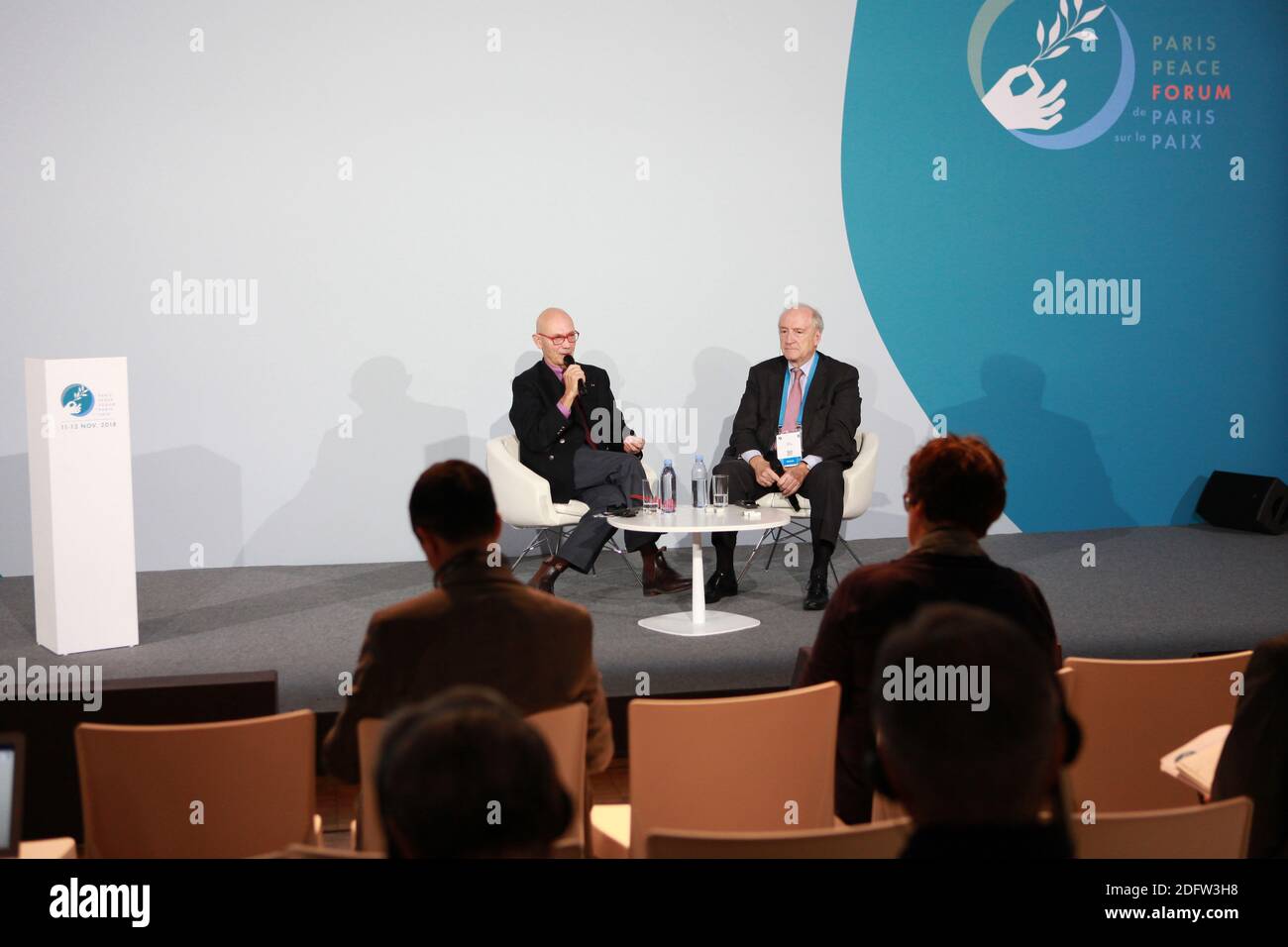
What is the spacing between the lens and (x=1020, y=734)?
135 centimetres

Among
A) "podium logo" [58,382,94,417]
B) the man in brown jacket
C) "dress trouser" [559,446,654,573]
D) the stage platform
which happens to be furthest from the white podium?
the man in brown jacket

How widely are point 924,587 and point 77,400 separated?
11.7ft

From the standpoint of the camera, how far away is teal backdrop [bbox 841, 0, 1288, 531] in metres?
7.37

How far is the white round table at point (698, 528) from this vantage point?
515 centimetres

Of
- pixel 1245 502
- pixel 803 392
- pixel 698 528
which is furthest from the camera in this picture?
pixel 1245 502

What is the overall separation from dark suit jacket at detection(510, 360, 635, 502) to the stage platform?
61cm

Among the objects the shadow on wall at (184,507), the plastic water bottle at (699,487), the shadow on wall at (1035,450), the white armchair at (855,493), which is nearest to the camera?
the plastic water bottle at (699,487)

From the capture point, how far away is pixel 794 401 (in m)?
6.39

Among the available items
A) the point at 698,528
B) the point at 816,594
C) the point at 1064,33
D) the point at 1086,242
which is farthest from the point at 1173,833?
the point at 1064,33

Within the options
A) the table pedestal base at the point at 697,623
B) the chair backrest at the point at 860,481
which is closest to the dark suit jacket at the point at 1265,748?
the table pedestal base at the point at 697,623

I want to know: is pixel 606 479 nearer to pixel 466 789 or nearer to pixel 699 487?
pixel 699 487

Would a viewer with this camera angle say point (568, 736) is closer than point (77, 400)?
Yes

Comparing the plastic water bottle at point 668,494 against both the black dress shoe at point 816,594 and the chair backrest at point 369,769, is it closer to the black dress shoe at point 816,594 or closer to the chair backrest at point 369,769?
the black dress shoe at point 816,594

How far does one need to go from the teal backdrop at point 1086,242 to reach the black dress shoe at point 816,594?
83.7 inches
